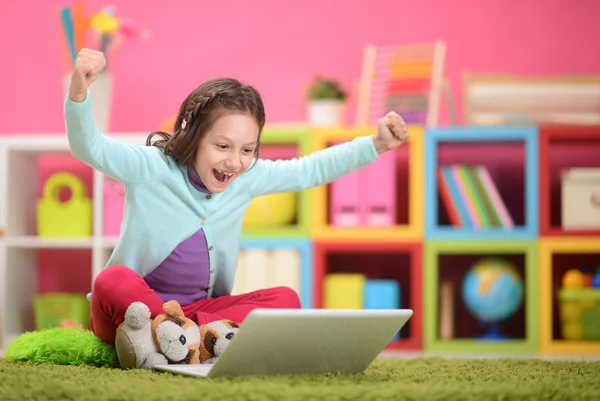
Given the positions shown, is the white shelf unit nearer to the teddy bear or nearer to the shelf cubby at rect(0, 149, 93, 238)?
the shelf cubby at rect(0, 149, 93, 238)

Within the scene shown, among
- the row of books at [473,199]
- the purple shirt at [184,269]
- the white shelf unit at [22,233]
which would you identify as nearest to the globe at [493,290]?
the row of books at [473,199]

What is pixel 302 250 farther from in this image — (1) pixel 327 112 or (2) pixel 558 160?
(2) pixel 558 160

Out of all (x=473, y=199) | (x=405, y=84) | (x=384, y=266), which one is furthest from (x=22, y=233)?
(x=473, y=199)

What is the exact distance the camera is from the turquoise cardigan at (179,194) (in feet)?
5.86

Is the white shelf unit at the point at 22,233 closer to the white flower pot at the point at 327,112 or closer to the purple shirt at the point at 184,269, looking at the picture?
the white flower pot at the point at 327,112

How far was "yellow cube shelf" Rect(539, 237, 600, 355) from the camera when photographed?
9.77 feet

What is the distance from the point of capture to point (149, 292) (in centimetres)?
175

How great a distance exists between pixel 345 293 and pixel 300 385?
175 cm

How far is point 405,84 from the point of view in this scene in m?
3.22

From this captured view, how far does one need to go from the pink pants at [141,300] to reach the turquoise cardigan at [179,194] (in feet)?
0.25

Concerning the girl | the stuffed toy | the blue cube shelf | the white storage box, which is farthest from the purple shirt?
the white storage box

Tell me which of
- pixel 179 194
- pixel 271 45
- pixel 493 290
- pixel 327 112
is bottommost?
pixel 493 290

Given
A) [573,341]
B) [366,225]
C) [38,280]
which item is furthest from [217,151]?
[38,280]

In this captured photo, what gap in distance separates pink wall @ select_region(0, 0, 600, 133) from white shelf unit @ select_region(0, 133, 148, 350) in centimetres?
30
